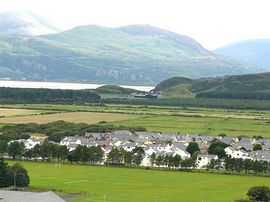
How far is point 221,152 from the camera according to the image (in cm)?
6156

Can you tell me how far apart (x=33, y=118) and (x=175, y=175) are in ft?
146

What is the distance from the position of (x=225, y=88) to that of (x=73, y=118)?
84746mm

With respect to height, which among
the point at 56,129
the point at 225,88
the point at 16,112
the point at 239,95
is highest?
the point at 225,88

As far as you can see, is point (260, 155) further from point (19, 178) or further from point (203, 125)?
point (203, 125)

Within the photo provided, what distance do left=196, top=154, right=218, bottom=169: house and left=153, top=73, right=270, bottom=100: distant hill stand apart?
315 feet

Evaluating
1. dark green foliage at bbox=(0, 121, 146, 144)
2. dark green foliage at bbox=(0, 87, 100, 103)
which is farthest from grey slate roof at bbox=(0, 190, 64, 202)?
dark green foliage at bbox=(0, 87, 100, 103)

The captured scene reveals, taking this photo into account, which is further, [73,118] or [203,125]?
[73,118]

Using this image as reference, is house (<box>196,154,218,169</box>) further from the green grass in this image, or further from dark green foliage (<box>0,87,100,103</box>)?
dark green foliage (<box>0,87,100,103</box>)

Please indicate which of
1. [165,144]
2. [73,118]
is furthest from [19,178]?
[73,118]

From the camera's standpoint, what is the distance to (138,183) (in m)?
46.5

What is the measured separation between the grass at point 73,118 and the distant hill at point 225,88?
58.8 meters

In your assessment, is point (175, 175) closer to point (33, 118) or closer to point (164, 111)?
point (33, 118)

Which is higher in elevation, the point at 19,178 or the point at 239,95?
the point at 239,95

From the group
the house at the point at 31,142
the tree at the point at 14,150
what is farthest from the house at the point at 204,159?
the tree at the point at 14,150
